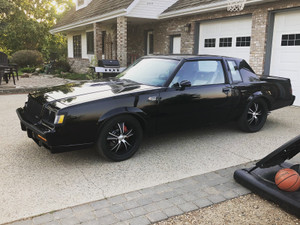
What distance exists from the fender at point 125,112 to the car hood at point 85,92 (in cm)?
25

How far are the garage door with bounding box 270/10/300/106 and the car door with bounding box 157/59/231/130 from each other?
4.69 meters

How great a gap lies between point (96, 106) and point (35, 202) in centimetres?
145

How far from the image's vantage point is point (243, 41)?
35.6ft

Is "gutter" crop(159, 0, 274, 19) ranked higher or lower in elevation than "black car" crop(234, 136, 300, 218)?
higher

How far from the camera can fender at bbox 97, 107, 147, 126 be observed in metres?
4.12

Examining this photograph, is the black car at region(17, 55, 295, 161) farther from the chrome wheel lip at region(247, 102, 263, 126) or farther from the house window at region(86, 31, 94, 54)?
the house window at region(86, 31, 94, 54)

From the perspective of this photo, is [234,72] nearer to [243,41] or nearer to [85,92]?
[85,92]

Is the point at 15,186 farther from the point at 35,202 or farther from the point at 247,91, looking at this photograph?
the point at 247,91

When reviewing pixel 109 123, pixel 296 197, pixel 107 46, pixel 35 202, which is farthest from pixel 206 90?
pixel 107 46

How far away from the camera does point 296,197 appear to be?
324 cm

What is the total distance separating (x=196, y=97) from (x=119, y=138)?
1577 millimetres

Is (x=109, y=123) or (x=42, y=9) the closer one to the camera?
(x=109, y=123)

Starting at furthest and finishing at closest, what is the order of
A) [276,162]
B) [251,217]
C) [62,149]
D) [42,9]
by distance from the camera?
[42,9]
[62,149]
[276,162]
[251,217]

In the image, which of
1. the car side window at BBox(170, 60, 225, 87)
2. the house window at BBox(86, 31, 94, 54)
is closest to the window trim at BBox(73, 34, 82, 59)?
the house window at BBox(86, 31, 94, 54)
